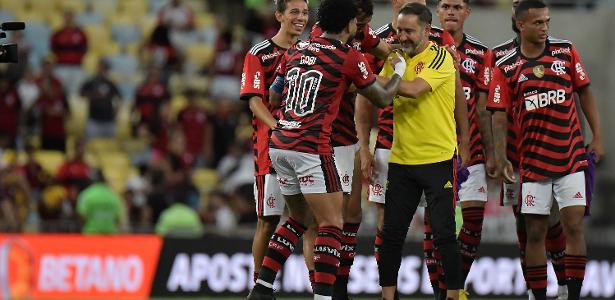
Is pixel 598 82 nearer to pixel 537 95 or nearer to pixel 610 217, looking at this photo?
pixel 610 217

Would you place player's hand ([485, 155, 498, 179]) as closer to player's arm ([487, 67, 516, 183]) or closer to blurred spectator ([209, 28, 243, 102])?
player's arm ([487, 67, 516, 183])

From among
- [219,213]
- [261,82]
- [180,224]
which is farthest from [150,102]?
[261,82]

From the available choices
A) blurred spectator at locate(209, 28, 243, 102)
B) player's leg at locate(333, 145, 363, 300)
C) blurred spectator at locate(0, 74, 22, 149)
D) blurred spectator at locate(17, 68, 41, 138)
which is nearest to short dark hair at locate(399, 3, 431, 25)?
player's leg at locate(333, 145, 363, 300)

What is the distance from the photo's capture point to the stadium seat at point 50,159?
21.3 meters

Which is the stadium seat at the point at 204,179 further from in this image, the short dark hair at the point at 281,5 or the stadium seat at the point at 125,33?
the short dark hair at the point at 281,5

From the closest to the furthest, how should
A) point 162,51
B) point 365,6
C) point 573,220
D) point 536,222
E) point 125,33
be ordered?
point 365,6, point 573,220, point 536,222, point 162,51, point 125,33

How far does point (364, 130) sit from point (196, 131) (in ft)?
34.8

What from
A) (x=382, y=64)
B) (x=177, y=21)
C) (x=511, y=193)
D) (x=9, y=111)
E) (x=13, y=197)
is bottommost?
(x=13, y=197)

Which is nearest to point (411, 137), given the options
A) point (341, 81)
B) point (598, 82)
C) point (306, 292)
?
point (341, 81)

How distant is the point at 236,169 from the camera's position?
21.5 meters

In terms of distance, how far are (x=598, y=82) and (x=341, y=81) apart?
43.3ft

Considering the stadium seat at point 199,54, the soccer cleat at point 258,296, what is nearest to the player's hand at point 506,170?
the soccer cleat at point 258,296

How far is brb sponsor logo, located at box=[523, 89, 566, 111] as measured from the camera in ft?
38.5

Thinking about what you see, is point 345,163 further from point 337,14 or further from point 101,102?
point 101,102
